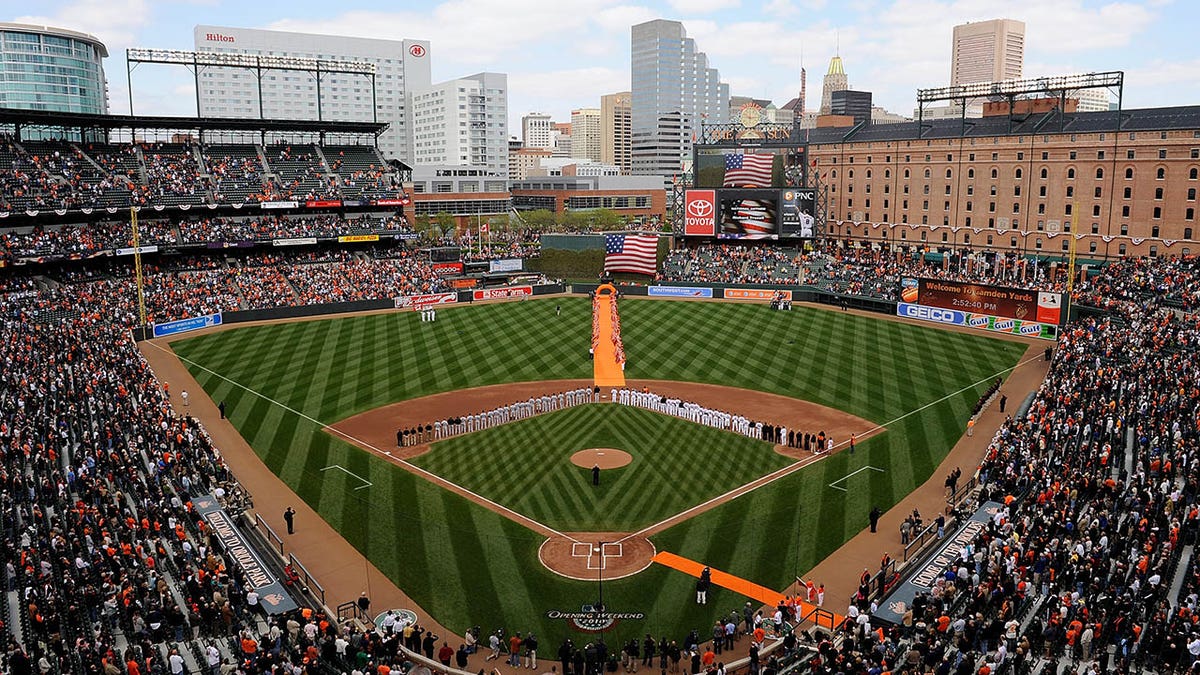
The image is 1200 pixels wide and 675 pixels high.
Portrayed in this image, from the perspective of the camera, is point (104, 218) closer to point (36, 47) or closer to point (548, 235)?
point (548, 235)

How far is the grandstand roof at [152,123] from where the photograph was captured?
204 ft

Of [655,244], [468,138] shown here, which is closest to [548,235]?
[655,244]

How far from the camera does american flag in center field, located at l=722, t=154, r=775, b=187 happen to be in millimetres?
74062

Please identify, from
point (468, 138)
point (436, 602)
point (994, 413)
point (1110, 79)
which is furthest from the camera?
point (468, 138)

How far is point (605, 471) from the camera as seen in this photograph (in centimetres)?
2978

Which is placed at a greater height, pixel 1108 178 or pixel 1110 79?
pixel 1110 79

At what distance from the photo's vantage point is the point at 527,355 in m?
48.9

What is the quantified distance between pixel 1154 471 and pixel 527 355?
31.6m

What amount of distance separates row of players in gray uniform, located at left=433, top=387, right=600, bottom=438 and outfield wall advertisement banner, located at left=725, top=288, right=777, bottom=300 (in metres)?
30.3

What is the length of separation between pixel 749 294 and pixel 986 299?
1827 cm

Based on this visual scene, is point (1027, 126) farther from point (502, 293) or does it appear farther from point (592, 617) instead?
point (592, 617)

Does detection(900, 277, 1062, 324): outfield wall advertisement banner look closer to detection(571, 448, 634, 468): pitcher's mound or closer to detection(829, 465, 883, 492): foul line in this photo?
detection(829, 465, 883, 492): foul line

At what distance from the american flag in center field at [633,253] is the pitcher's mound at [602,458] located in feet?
144

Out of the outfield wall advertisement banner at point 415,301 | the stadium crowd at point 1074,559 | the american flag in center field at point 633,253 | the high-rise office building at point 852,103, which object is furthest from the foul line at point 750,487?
the high-rise office building at point 852,103
